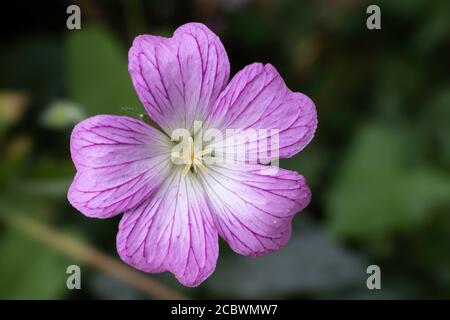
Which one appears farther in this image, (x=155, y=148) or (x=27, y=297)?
(x=27, y=297)

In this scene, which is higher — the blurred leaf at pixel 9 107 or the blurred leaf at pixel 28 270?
the blurred leaf at pixel 9 107

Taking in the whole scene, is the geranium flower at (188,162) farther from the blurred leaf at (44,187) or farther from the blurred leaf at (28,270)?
the blurred leaf at (28,270)

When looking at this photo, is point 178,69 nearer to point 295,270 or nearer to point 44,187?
point 44,187

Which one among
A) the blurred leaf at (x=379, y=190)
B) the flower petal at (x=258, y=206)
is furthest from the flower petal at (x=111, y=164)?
the blurred leaf at (x=379, y=190)

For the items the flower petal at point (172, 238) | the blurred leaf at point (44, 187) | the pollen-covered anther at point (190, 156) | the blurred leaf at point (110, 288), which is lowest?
the blurred leaf at point (110, 288)

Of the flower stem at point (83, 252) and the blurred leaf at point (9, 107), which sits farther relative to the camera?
the blurred leaf at point (9, 107)

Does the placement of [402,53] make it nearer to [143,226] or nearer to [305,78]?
[305,78]

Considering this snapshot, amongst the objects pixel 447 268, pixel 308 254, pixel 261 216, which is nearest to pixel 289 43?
pixel 308 254

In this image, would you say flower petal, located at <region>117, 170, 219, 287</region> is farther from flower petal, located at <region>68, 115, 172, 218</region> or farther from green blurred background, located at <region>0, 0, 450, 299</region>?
green blurred background, located at <region>0, 0, 450, 299</region>
